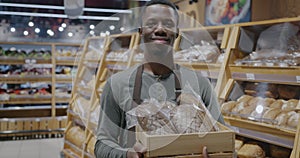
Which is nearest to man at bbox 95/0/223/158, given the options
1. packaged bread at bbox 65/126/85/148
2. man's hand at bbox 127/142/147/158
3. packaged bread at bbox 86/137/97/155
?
man's hand at bbox 127/142/147/158

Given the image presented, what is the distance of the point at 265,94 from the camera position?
229cm

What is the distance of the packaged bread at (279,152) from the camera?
1.98 meters

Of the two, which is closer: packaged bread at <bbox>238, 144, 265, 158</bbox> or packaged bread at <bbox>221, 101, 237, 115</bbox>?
packaged bread at <bbox>238, 144, 265, 158</bbox>

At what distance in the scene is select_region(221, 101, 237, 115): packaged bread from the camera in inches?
89.0

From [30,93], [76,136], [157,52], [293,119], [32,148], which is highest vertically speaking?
[157,52]

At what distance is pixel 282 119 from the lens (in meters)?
1.87

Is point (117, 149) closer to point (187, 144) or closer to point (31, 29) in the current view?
point (187, 144)

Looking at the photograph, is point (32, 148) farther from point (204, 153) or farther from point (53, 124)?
point (204, 153)

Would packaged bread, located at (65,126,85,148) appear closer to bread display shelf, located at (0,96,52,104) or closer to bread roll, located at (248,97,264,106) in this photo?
bread display shelf, located at (0,96,52,104)

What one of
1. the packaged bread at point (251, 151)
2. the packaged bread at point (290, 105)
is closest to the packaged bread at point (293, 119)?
the packaged bread at point (290, 105)

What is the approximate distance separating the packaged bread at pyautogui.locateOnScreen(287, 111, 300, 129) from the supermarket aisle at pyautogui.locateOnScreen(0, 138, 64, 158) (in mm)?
3378

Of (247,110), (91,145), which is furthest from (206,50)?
(91,145)

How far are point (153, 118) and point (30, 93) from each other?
5191mm

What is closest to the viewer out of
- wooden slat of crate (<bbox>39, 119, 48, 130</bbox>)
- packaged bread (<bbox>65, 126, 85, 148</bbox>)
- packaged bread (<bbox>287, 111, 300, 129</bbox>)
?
packaged bread (<bbox>287, 111, 300, 129</bbox>)
